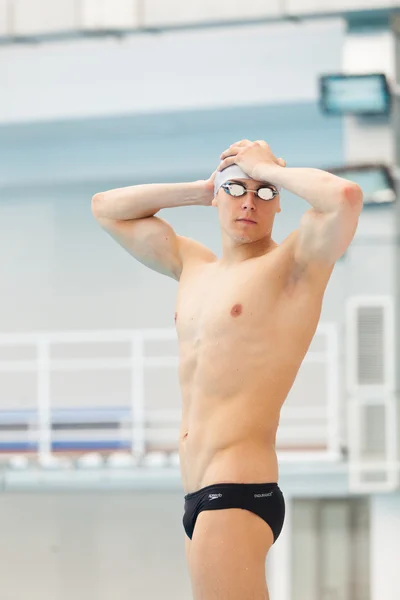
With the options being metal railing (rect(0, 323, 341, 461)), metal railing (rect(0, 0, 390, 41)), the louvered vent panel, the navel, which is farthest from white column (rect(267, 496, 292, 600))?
the navel

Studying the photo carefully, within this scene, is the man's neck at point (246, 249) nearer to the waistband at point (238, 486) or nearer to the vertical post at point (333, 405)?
the waistband at point (238, 486)

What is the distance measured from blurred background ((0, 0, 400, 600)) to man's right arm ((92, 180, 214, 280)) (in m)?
2.14

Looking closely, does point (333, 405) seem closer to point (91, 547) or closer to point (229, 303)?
point (91, 547)

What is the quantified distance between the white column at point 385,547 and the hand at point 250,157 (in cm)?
282

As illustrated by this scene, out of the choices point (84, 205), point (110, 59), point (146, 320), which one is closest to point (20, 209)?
point (84, 205)

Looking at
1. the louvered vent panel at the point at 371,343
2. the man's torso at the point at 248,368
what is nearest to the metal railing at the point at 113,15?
the louvered vent panel at the point at 371,343

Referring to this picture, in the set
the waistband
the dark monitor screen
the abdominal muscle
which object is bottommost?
the waistband

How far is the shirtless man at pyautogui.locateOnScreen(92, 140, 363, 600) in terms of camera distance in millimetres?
2477

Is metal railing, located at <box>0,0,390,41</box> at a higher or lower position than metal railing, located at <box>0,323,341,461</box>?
higher

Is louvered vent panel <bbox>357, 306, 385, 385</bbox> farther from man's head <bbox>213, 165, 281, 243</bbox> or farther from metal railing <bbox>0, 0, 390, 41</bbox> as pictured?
man's head <bbox>213, 165, 281, 243</bbox>

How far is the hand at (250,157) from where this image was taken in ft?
8.40

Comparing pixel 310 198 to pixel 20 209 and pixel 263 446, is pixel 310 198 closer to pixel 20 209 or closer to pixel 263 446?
pixel 263 446

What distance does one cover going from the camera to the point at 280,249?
259 cm

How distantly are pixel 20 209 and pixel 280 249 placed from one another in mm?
5765
